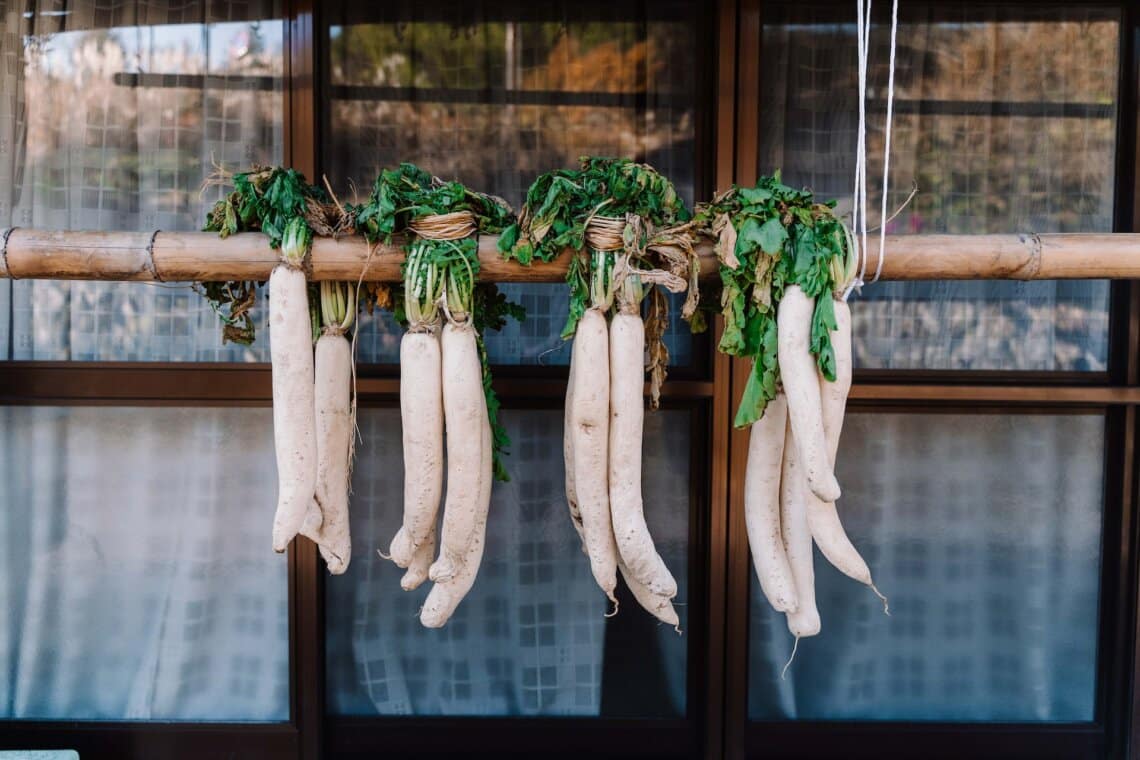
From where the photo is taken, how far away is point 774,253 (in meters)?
1.68

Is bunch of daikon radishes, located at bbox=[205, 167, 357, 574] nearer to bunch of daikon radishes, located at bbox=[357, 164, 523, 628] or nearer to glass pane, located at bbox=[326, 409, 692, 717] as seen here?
bunch of daikon radishes, located at bbox=[357, 164, 523, 628]

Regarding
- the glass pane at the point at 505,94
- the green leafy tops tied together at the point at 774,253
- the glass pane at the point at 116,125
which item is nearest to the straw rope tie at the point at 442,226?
the green leafy tops tied together at the point at 774,253

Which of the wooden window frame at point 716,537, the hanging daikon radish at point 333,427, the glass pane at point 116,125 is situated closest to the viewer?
the hanging daikon radish at point 333,427

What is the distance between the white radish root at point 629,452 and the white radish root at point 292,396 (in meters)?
0.61

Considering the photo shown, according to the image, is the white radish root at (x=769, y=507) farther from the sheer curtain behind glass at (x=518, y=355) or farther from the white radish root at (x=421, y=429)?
the sheer curtain behind glass at (x=518, y=355)

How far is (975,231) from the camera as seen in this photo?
2947mm

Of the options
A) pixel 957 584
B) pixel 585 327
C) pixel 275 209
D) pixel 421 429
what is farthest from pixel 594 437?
pixel 957 584

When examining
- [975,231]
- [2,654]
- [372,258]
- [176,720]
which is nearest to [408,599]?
[176,720]

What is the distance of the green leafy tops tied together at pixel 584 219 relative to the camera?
1.71 metres

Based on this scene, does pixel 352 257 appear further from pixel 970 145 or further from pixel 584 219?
pixel 970 145

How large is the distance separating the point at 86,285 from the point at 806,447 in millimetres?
2395

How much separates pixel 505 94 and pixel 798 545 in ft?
5.78

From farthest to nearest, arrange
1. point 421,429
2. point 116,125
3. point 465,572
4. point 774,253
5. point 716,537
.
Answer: point 116,125 → point 716,537 → point 465,572 → point 421,429 → point 774,253

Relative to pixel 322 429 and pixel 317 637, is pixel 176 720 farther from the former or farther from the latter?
pixel 322 429
